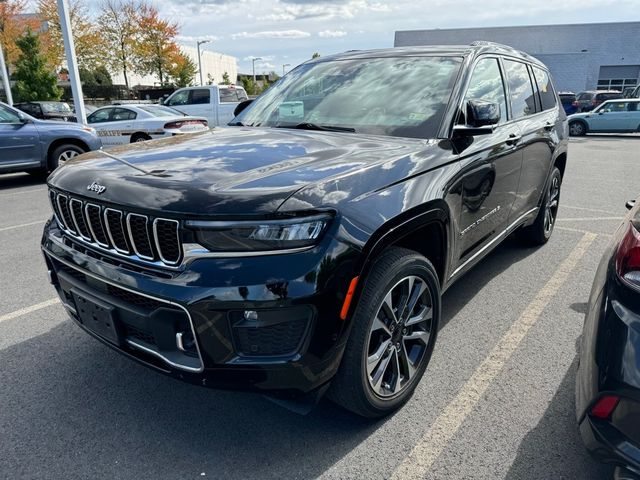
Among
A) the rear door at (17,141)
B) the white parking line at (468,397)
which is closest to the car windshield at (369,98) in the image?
the white parking line at (468,397)

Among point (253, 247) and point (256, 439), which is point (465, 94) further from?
point (256, 439)

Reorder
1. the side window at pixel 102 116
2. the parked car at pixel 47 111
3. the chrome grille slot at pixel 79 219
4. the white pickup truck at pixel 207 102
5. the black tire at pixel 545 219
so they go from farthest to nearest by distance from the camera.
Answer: the parked car at pixel 47 111, the white pickup truck at pixel 207 102, the side window at pixel 102 116, the black tire at pixel 545 219, the chrome grille slot at pixel 79 219

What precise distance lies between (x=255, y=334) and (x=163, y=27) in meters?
44.5

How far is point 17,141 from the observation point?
8664 millimetres

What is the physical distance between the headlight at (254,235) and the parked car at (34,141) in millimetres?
8279

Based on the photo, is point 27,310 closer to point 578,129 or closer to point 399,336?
point 399,336

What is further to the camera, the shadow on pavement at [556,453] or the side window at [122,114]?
the side window at [122,114]

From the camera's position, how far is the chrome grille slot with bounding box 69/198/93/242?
232 centimetres

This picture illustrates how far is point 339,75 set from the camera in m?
3.53

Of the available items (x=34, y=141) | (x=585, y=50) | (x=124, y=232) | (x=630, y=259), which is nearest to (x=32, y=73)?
(x=34, y=141)

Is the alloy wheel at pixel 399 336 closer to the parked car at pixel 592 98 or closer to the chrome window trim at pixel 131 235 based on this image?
the chrome window trim at pixel 131 235

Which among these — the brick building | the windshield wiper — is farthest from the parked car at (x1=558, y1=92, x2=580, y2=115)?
the windshield wiper

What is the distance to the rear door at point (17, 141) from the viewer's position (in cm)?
855

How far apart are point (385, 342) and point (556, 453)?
93cm
